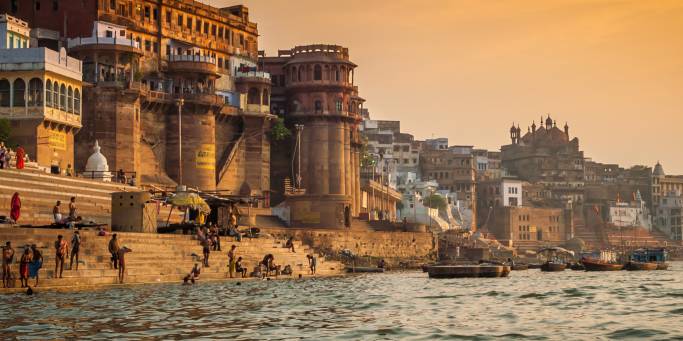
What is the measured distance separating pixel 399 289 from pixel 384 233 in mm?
51075

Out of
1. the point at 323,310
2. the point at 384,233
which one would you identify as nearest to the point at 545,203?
the point at 384,233

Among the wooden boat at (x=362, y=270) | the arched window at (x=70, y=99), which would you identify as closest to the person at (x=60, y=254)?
the arched window at (x=70, y=99)

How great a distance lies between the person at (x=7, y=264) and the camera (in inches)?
1644

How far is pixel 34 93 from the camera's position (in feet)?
230

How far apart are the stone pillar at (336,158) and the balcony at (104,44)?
23695 millimetres

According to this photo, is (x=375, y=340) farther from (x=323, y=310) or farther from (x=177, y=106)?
(x=177, y=106)

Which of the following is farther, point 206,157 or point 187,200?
point 206,157

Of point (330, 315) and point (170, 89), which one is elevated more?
point (170, 89)

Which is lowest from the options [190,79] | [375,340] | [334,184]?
[375,340]

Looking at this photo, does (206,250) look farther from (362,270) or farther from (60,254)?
(362,270)

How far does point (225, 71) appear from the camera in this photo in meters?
101

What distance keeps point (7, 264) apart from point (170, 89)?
49.7 metres

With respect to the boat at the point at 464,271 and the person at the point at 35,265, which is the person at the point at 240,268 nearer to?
the person at the point at 35,265

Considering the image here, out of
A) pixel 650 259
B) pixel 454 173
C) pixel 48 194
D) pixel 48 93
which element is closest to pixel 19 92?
pixel 48 93
